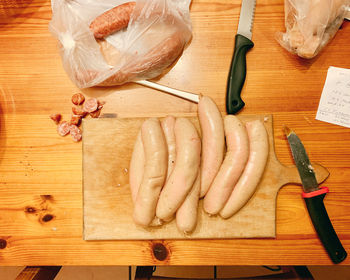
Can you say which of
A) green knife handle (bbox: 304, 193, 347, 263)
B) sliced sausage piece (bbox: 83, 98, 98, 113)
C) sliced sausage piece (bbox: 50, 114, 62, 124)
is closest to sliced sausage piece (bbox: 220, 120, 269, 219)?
green knife handle (bbox: 304, 193, 347, 263)

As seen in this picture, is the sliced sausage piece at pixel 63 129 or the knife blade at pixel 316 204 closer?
the knife blade at pixel 316 204


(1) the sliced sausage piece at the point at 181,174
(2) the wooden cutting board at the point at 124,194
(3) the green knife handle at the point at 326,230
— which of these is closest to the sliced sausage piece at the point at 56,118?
(2) the wooden cutting board at the point at 124,194

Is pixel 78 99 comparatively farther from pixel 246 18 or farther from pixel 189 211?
pixel 246 18

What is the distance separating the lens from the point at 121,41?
1.04m

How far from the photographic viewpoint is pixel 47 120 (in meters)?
1.05

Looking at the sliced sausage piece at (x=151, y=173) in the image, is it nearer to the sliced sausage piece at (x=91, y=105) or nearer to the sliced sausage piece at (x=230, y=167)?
the sliced sausage piece at (x=230, y=167)

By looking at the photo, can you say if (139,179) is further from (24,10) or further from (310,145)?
(24,10)

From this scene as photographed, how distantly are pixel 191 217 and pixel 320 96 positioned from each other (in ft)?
2.37

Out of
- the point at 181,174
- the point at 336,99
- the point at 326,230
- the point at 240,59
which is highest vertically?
the point at 240,59

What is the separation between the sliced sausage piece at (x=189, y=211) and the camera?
850mm

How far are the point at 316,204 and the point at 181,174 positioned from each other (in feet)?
1.75

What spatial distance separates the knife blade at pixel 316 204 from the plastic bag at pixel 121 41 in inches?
24.5

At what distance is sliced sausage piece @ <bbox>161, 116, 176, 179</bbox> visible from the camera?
0.89 meters

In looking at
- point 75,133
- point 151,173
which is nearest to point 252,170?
point 151,173
